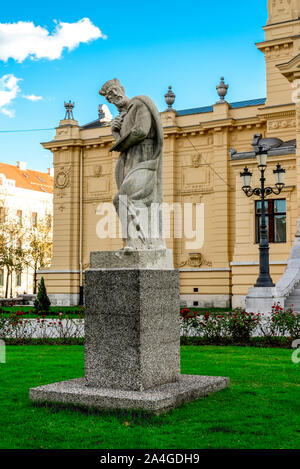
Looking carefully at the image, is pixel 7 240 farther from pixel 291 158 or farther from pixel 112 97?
pixel 112 97

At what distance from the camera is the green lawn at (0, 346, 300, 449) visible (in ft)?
17.4

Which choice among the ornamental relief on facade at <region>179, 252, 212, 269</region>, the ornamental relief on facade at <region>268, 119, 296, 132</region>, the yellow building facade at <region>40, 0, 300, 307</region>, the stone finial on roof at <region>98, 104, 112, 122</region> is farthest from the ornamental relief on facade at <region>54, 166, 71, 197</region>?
the ornamental relief on facade at <region>268, 119, 296, 132</region>

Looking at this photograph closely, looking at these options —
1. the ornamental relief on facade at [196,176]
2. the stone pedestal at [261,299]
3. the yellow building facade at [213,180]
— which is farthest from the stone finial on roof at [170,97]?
the stone pedestal at [261,299]

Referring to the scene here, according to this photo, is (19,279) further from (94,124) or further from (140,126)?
(140,126)

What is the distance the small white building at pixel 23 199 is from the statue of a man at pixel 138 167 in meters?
49.6

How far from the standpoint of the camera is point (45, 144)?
39.0 metres

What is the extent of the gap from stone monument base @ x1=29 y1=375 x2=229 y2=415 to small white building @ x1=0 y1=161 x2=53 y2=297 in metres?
50.6

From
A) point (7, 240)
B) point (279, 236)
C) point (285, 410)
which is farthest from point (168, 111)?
point (285, 410)

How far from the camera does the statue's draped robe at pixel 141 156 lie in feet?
24.8

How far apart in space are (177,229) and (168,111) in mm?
7575

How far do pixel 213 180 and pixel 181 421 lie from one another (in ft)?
93.0

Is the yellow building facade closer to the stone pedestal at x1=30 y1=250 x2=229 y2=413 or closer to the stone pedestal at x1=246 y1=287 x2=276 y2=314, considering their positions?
the stone pedestal at x1=246 y1=287 x2=276 y2=314

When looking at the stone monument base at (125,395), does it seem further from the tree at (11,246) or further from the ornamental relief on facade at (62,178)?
the tree at (11,246)
